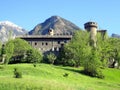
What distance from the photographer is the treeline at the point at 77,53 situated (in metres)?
98.6

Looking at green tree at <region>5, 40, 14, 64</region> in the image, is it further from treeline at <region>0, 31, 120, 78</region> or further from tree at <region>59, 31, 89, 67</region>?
tree at <region>59, 31, 89, 67</region>

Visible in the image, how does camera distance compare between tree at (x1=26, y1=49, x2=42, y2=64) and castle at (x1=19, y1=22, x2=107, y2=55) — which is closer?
tree at (x1=26, y1=49, x2=42, y2=64)

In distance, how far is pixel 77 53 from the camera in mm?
103875

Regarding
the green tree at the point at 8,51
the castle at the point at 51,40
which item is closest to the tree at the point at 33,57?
the green tree at the point at 8,51

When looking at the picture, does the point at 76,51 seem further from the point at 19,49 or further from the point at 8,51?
the point at 19,49

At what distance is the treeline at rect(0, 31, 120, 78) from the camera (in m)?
98.6

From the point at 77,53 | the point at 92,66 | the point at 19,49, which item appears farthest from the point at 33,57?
the point at 92,66

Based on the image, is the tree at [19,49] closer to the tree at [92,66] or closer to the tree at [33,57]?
the tree at [33,57]

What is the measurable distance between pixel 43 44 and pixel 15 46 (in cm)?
2124

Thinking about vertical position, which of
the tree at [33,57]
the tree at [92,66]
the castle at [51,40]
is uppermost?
the castle at [51,40]

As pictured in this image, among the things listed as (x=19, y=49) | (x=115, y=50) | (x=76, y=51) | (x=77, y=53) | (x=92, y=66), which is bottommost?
(x=92, y=66)

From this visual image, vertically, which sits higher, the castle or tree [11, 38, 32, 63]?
the castle

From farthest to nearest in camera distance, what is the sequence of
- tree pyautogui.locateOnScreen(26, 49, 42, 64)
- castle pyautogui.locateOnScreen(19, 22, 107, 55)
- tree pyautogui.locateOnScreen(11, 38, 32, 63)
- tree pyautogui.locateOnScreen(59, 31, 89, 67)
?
1. castle pyautogui.locateOnScreen(19, 22, 107, 55)
2. tree pyautogui.locateOnScreen(11, 38, 32, 63)
3. tree pyautogui.locateOnScreen(26, 49, 42, 64)
4. tree pyautogui.locateOnScreen(59, 31, 89, 67)

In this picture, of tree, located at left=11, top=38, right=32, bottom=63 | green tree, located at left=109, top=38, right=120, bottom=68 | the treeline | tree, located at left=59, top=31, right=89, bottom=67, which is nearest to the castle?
the treeline
